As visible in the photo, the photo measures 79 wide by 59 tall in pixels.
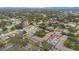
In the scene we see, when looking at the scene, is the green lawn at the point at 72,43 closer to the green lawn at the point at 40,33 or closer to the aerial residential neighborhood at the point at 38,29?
the aerial residential neighborhood at the point at 38,29

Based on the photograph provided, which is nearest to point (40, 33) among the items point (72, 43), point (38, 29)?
point (38, 29)

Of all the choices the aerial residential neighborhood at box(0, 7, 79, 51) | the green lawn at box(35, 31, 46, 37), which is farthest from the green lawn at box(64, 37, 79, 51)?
the green lawn at box(35, 31, 46, 37)

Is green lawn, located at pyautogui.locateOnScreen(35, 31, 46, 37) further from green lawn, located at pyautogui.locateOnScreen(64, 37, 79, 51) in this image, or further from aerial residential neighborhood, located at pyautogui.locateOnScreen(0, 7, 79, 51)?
green lawn, located at pyautogui.locateOnScreen(64, 37, 79, 51)

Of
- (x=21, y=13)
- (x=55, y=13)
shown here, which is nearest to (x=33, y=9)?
(x=21, y=13)

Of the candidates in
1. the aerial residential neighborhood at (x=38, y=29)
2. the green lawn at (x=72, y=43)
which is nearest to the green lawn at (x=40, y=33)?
the aerial residential neighborhood at (x=38, y=29)

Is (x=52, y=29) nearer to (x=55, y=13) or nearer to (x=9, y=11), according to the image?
(x=55, y=13)
